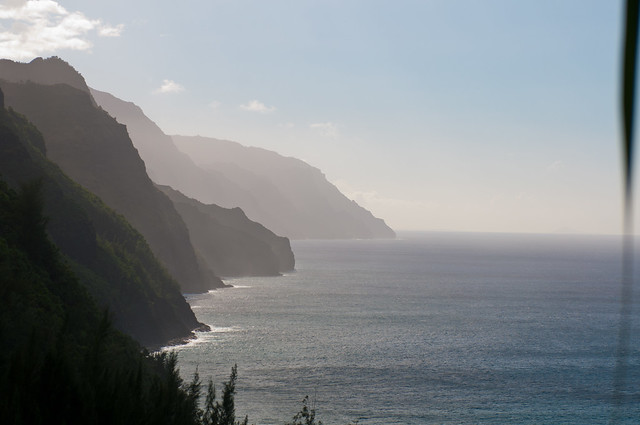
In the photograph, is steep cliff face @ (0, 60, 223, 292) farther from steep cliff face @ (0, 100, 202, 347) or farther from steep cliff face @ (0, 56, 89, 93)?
steep cliff face @ (0, 56, 89, 93)

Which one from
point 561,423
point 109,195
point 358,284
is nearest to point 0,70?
point 109,195

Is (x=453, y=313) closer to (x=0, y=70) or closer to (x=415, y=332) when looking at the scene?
(x=415, y=332)

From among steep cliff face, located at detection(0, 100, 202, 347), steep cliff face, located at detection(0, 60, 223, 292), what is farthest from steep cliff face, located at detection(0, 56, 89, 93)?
steep cliff face, located at detection(0, 100, 202, 347)

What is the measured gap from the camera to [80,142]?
12269 cm

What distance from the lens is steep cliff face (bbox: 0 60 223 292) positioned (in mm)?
120312

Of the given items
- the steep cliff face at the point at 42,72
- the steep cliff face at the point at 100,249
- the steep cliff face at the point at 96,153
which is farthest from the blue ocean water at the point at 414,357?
the steep cliff face at the point at 42,72

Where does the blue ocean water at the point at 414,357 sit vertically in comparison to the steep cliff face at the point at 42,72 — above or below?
below

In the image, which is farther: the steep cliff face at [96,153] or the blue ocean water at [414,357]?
the steep cliff face at [96,153]

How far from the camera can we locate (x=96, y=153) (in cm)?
12444

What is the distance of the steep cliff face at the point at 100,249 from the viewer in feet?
267

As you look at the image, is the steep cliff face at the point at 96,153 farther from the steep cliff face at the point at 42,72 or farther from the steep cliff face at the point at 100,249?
the steep cliff face at the point at 42,72

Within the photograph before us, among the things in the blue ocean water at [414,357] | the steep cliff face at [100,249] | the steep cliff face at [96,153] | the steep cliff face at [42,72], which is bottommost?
the blue ocean water at [414,357]

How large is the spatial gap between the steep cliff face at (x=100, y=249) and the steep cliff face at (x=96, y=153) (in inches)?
706

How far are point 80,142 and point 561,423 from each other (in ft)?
324
